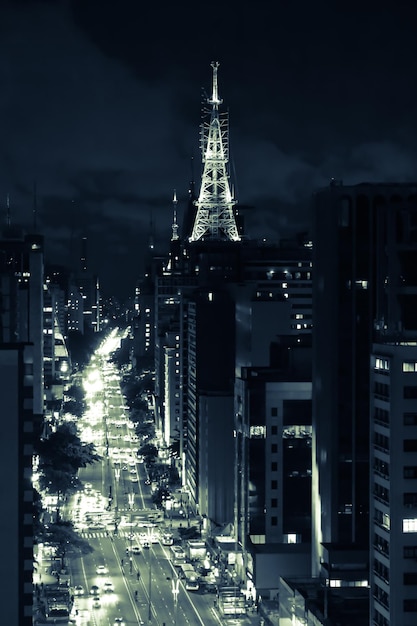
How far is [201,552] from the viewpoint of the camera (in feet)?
139

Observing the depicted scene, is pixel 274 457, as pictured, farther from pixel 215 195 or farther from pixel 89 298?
pixel 89 298

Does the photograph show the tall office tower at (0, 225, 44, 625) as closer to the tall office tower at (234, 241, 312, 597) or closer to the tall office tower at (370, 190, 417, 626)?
the tall office tower at (370, 190, 417, 626)

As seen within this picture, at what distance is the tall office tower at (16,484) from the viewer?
73.3ft

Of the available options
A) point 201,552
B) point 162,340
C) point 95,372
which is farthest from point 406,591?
point 95,372

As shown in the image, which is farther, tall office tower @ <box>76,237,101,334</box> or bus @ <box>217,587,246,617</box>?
tall office tower @ <box>76,237,101,334</box>

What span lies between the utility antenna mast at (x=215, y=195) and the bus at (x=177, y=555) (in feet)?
109

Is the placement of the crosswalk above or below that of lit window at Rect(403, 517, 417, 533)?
below

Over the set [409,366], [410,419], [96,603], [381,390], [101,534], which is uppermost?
[409,366]

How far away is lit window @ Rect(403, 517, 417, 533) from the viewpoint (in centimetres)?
2328

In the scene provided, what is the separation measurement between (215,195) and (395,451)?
55.3m

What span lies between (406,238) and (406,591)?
6374mm

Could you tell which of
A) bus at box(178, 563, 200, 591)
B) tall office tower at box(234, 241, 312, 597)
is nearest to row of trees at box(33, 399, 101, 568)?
bus at box(178, 563, 200, 591)

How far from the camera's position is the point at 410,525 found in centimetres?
2333

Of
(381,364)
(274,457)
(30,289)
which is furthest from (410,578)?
(30,289)
